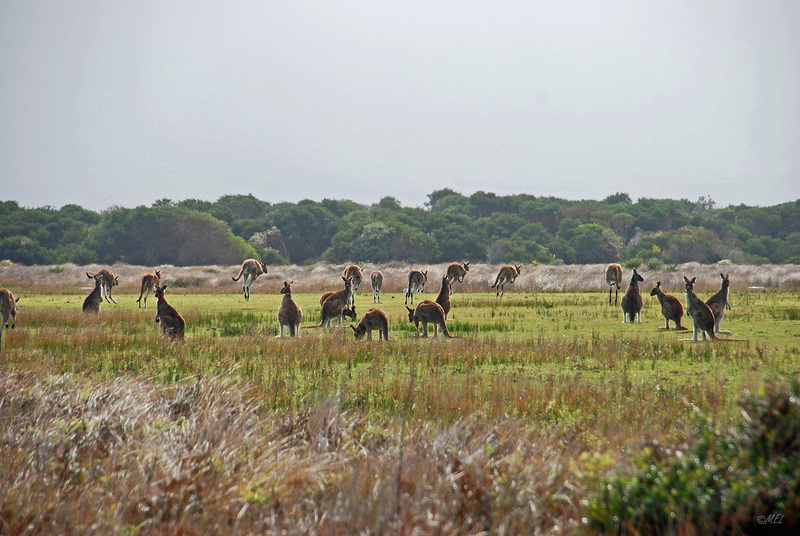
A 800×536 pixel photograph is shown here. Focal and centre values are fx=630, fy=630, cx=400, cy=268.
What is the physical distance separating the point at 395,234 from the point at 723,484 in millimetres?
65184

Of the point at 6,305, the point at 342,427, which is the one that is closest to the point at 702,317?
the point at 342,427

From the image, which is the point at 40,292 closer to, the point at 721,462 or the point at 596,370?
the point at 596,370

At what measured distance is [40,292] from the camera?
28.6 m

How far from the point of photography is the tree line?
67688mm

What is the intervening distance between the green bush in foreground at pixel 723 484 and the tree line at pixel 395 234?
5420cm

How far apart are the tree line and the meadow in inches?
1950

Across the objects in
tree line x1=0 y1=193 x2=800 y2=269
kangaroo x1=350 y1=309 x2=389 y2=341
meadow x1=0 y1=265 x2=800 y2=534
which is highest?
tree line x1=0 y1=193 x2=800 y2=269

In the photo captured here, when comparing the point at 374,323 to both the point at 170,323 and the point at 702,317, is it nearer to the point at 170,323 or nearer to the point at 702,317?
the point at 170,323

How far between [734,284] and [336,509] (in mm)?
32628

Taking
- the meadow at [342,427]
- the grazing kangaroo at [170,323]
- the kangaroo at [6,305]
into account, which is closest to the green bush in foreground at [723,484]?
the meadow at [342,427]

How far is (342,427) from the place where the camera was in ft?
19.6

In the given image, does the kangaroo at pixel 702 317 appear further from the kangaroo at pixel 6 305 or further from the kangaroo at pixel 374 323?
the kangaroo at pixel 6 305

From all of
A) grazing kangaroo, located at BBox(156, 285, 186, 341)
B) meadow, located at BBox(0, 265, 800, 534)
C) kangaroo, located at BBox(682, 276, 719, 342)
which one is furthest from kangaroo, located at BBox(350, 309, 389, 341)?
kangaroo, located at BBox(682, 276, 719, 342)

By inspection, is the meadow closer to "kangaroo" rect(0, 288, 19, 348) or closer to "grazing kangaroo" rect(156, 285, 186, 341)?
"grazing kangaroo" rect(156, 285, 186, 341)
